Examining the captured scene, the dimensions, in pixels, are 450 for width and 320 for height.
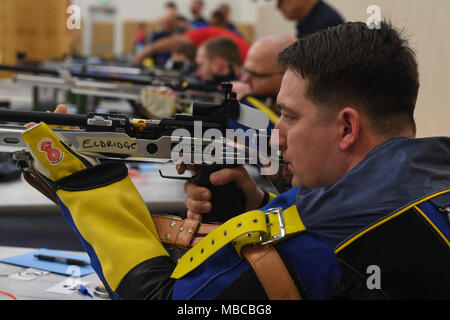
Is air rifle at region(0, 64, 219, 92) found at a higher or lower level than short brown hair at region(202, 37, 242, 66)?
lower

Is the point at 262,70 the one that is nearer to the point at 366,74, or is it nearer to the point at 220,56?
the point at 220,56

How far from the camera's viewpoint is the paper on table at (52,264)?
1.18 metres

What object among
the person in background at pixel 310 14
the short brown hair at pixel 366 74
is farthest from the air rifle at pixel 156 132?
the person in background at pixel 310 14

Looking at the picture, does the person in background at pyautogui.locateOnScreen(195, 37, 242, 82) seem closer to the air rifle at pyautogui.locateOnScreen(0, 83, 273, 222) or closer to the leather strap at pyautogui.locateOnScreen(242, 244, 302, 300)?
the air rifle at pyautogui.locateOnScreen(0, 83, 273, 222)

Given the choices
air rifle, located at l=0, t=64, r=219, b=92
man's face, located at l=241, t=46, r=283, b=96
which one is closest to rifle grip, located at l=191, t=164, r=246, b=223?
man's face, located at l=241, t=46, r=283, b=96

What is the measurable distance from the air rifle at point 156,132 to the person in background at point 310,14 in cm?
122

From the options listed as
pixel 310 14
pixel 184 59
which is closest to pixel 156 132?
pixel 310 14

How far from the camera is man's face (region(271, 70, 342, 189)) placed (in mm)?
772

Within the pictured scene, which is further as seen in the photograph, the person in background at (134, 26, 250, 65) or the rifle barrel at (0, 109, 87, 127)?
the person in background at (134, 26, 250, 65)

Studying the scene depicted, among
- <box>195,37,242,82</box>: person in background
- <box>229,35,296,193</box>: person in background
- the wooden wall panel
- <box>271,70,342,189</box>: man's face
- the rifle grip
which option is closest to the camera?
<box>271,70,342,189</box>: man's face

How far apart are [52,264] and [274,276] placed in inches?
28.7

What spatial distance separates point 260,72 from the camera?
224 centimetres

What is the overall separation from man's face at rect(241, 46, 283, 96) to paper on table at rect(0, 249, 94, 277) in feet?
3.82
